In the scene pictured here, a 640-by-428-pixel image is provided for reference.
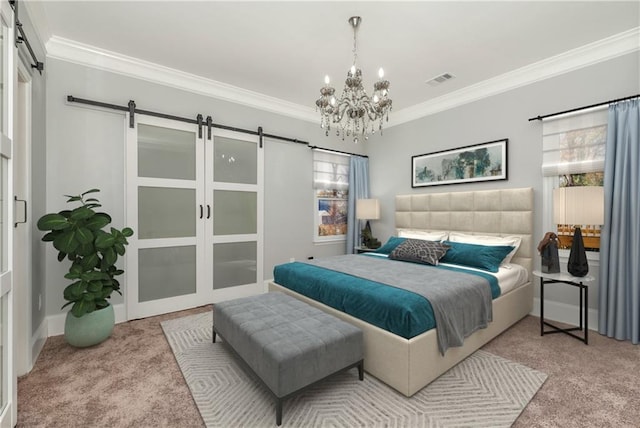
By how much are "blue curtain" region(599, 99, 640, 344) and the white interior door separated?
442cm

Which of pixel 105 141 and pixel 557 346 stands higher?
pixel 105 141

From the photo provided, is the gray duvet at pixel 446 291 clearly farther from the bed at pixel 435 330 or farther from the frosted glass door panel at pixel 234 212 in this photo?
the frosted glass door panel at pixel 234 212

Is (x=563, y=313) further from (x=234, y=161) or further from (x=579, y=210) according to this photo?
(x=234, y=161)

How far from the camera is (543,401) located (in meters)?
1.86

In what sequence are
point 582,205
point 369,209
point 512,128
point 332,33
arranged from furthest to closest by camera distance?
point 369,209 < point 512,128 < point 332,33 < point 582,205

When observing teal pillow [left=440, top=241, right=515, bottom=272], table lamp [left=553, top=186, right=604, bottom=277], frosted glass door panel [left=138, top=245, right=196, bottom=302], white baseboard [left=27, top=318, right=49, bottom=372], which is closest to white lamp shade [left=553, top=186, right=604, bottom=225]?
table lamp [left=553, top=186, right=604, bottom=277]

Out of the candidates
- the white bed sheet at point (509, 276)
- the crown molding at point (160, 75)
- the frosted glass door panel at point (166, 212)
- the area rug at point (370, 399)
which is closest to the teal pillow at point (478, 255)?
the white bed sheet at point (509, 276)

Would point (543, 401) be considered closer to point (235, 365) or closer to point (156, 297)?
point (235, 365)

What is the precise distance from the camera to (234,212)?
13.2 ft

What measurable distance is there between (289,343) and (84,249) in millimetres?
2074

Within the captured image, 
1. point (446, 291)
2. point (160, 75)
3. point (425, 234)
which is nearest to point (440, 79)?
point (425, 234)

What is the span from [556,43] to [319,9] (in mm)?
2430

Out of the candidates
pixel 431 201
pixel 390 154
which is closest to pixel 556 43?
pixel 431 201

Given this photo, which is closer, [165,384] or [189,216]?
[165,384]
